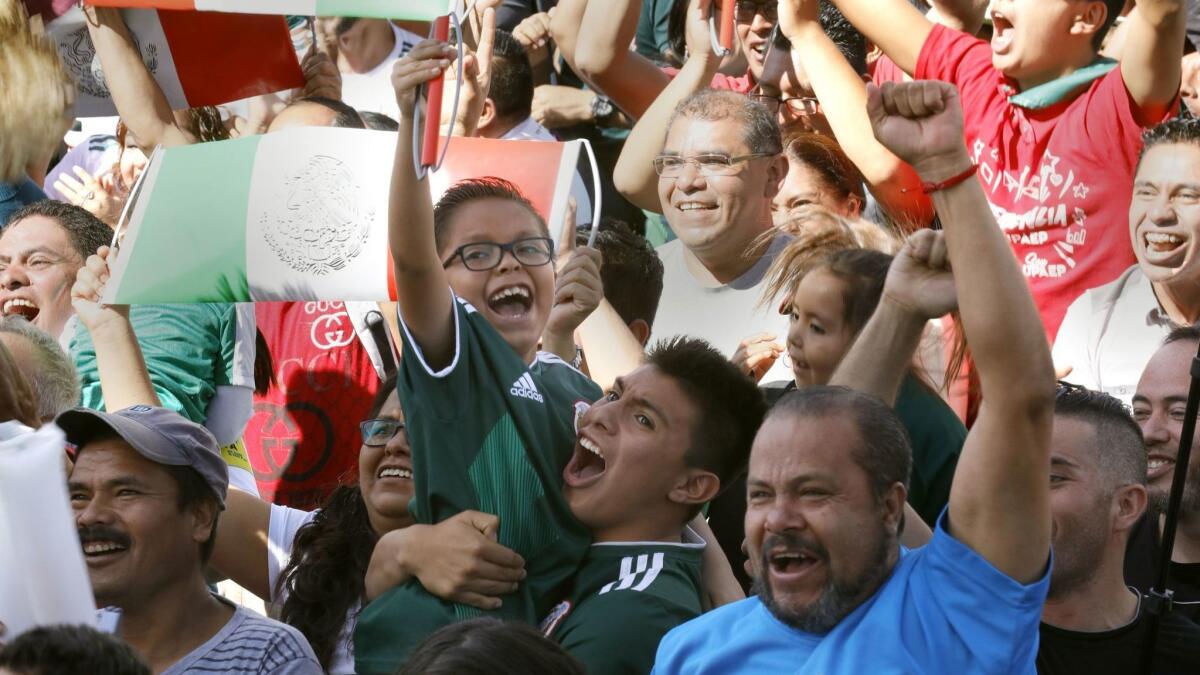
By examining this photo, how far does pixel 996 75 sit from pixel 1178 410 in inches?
44.5

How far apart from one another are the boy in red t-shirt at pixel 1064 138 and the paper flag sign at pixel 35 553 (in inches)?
98.1

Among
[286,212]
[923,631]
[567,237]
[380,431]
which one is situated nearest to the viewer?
[923,631]

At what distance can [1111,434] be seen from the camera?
3.49m

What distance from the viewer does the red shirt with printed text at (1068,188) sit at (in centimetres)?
438

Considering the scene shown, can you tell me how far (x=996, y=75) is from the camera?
467cm

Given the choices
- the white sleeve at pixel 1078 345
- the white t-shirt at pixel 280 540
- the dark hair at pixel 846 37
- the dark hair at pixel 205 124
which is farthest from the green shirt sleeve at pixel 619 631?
the dark hair at pixel 205 124

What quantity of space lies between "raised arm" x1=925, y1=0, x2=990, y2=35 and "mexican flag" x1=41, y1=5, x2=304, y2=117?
1978mm

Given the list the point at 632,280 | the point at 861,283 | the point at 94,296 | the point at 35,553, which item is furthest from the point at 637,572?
the point at 94,296

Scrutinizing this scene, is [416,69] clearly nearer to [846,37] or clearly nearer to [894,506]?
[894,506]

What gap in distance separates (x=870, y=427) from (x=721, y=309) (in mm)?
1930

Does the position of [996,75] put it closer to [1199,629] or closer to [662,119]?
[662,119]

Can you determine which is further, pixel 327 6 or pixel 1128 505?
pixel 327 6

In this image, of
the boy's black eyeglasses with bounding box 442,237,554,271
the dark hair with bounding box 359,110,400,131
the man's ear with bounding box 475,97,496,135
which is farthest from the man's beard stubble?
the man's ear with bounding box 475,97,496,135

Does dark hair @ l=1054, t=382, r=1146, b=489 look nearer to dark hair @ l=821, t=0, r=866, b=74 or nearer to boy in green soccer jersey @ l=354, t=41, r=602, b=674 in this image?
boy in green soccer jersey @ l=354, t=41, r=602, b=674
